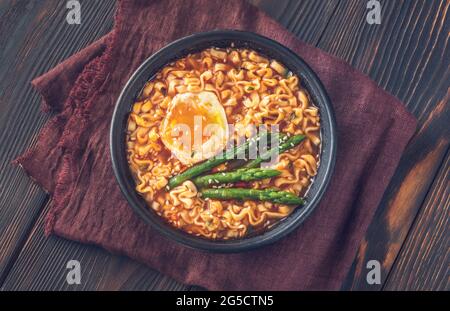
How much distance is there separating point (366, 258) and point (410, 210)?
0.88ft

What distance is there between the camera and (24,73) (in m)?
2.54

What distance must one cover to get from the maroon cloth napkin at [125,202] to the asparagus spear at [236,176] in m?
0.27

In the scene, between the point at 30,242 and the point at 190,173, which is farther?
the point at 30,242

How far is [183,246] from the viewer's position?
2.42m

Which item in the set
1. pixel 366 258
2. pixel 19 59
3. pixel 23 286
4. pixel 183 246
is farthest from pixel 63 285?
pixel 366 258

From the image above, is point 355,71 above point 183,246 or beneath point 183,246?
above

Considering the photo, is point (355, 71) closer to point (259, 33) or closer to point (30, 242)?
point (259, 33)

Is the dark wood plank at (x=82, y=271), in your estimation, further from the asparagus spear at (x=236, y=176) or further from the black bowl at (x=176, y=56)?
the asparagus spear at (x=236, y=176)

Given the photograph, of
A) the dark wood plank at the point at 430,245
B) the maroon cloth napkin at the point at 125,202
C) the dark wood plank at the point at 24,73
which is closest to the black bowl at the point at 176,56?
the maroon cloth napkin at the point at 125,202

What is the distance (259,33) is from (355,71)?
0.41m

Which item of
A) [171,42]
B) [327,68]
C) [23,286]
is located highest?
[327,68]

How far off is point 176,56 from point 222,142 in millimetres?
370

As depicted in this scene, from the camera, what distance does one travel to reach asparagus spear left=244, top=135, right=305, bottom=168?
233 cm

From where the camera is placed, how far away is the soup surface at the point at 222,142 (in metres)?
2.34
